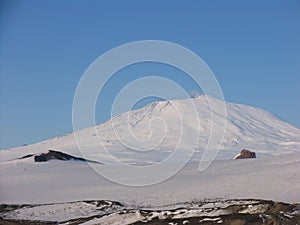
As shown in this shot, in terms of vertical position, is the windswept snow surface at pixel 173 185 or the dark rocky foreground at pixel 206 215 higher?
the windswept snow surface at pixel 173 185

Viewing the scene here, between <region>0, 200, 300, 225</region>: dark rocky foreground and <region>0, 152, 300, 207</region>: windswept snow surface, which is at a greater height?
<region>0, 152, 300, 207</region>: windswept snow surface

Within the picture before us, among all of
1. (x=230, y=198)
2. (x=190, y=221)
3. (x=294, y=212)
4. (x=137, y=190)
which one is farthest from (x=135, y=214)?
(x=137, y=190)

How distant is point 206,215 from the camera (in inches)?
1427

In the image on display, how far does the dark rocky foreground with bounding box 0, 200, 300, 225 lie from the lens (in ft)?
110

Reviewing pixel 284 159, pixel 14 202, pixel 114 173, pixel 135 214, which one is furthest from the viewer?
pixel 114 173

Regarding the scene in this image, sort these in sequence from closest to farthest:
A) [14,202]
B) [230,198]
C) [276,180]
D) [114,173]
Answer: [230,198], [276,180], [14,202], [114,173]

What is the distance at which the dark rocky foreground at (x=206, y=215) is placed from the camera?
3359 cm

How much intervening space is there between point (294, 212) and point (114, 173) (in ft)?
118

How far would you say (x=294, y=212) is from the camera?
3434 cm

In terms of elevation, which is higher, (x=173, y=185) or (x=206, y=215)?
(x=173, y=185)

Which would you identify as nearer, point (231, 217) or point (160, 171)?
point (231, 217)

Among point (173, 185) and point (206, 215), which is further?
point (173, 185)

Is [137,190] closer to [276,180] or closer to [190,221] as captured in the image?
[276,180]

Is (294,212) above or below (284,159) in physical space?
below
